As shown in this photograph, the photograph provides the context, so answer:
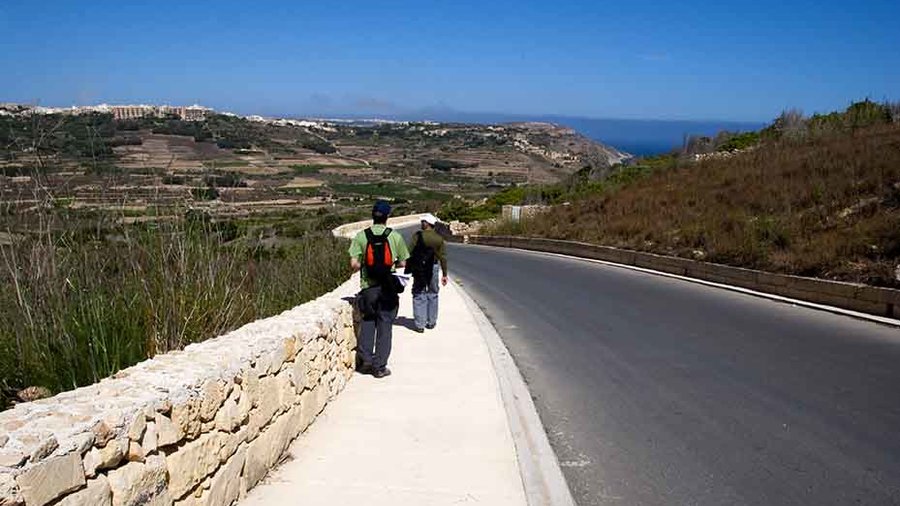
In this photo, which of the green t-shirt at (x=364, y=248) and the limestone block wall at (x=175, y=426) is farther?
the green t-shirt at (x=364, y=248)

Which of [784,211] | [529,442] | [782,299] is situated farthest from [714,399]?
[784,211]

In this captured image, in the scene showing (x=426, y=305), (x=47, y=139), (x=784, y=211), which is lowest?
(x=426, y=305)

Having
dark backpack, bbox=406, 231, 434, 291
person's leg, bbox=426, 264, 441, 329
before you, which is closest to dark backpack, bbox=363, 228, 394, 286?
dark backpack, bbox=406, 231, 434, 291

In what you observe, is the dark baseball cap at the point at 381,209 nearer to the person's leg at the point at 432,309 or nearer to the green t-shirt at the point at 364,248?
the green t-shirt at the point at 364,248

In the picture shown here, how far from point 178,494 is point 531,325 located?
9.83 metres

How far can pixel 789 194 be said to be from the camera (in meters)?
20.3

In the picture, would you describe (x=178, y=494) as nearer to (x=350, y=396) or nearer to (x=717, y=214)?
(x=350, y=396)

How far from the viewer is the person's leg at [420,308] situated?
1228cm

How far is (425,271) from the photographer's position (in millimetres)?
12312

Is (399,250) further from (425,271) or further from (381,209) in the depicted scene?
(425,271)

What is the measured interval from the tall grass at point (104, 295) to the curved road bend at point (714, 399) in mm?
3194

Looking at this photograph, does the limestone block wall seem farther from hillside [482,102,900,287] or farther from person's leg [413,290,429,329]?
hillside [482,102,900,287]

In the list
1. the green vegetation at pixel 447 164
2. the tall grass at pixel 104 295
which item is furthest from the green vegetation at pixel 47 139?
the green vegetation at pixel 447 164

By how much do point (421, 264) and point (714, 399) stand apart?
5.48 m
